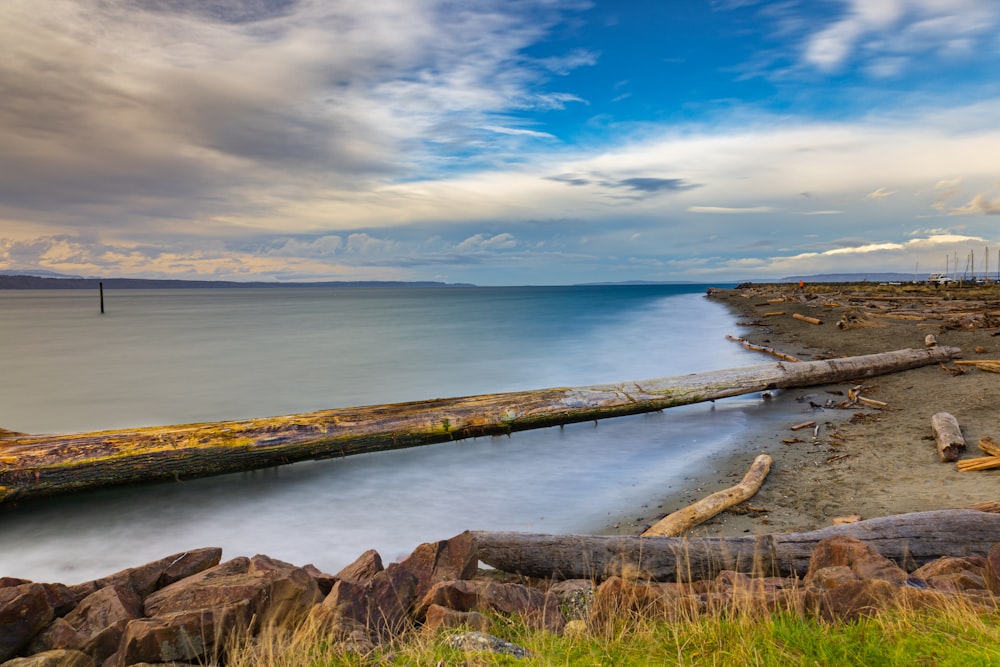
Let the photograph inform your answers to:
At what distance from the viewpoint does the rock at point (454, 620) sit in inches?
144

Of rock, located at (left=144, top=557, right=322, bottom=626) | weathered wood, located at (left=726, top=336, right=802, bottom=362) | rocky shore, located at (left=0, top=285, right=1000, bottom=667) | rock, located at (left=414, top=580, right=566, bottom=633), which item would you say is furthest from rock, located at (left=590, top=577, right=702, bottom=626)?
weathered wood, located at (left=726, top=336, right=802, bottom=362)

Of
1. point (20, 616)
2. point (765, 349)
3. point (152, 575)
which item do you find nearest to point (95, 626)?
point (20, 616)

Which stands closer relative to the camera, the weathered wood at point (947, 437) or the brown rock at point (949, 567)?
the brown rock at point (949, 567)

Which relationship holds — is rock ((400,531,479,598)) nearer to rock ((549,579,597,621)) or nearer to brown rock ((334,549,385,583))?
brown rock ((334,549,385,583))

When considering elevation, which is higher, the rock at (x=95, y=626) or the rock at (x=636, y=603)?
the rock at (x=636, y=603)

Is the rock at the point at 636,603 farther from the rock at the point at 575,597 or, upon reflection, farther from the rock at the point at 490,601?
the rock at the point at 490,601

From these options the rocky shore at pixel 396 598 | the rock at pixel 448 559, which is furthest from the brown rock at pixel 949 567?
the rock at pixel 448 559

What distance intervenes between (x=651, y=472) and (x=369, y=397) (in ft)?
34.3

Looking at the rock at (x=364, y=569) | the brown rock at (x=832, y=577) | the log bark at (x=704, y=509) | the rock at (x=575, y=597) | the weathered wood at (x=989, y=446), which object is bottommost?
the log bark at (x=704, y=509)

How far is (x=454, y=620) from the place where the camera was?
371cm

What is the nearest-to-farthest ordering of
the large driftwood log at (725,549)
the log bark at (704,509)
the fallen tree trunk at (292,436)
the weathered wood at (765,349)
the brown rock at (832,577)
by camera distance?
the brown rock at (832,577)
the large driftwood log at (725,549)
the log bark at (704,509)
the fallen tree trunk at (292,436)
the weathered wood at (765,349)

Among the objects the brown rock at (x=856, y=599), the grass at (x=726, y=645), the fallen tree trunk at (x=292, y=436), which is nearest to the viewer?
the grass at (x=726, y=645)

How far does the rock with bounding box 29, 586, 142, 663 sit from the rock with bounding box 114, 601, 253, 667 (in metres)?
0.26

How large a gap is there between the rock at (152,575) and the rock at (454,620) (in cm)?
244
